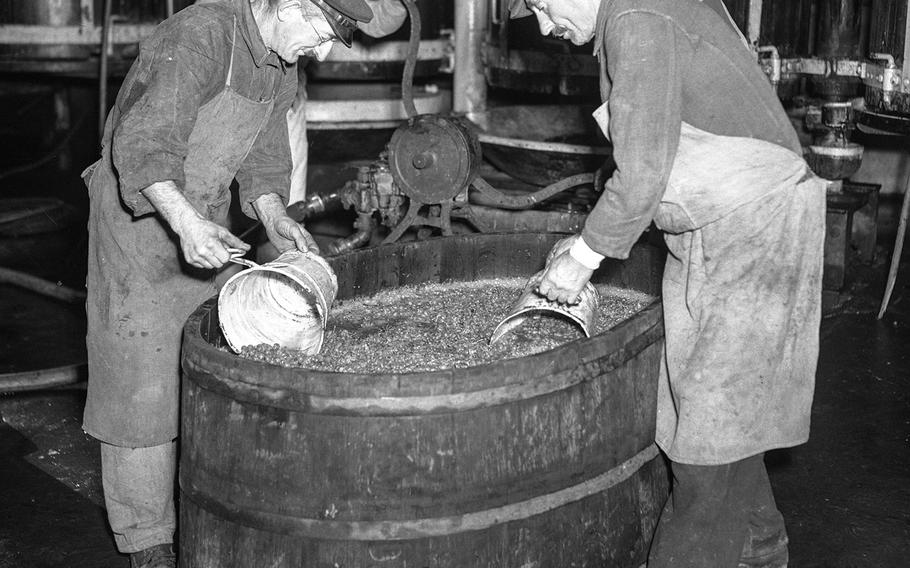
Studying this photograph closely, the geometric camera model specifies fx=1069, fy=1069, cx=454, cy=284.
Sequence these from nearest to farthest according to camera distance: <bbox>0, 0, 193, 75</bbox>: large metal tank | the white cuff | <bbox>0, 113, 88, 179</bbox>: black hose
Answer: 1. the white cuff
2. <bbox>0, 0, 193, 75</bbox>: large metal tank
3. <bbox>0, 113, 88, 179</bbox>: black hose

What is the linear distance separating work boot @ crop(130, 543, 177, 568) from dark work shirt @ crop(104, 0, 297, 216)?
2.78 feet

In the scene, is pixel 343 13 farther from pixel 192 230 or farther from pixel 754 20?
pixel 754 20

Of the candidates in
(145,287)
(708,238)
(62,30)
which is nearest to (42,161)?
(62,30)

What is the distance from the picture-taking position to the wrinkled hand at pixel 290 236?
2.52 meters

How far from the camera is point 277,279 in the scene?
2439 mm

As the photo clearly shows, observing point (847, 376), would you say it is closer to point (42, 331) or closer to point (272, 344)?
point (272, 344)

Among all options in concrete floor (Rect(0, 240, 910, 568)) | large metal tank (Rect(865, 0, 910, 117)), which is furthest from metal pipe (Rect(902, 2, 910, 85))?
concrete floor (Rect(0, 240, 910, 568))

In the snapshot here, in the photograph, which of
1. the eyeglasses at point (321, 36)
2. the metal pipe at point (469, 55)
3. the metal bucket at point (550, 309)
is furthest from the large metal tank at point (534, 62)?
the eyeglasses at point (321, 36)

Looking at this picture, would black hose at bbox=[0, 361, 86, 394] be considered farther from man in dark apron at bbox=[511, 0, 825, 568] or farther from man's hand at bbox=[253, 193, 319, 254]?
man in dark apron at bbox=[511, 0, 825, 568]

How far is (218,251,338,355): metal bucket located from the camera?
91.8 inches

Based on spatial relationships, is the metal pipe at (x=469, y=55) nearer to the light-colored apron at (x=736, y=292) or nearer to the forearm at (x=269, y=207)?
the forearm at (x=269, y=207)

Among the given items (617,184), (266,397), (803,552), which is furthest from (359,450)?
(803,552)

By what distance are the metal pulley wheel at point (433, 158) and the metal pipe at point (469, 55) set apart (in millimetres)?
1199

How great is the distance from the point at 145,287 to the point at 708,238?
128 cm
